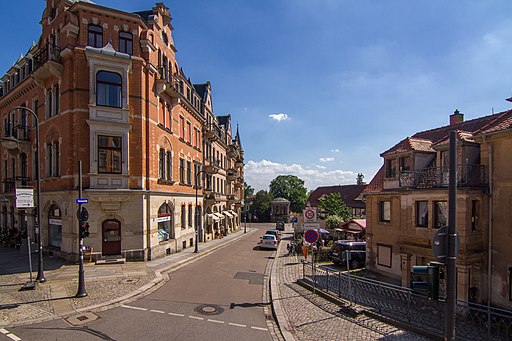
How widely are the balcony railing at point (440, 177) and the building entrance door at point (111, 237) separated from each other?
1748 cm

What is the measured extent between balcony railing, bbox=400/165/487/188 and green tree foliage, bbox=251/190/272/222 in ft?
214

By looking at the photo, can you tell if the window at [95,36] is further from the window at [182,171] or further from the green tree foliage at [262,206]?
the green tree foliage at [262,206]

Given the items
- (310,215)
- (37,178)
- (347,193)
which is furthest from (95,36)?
(347,193)

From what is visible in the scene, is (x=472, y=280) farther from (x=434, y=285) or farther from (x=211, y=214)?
(x=211, y=214)

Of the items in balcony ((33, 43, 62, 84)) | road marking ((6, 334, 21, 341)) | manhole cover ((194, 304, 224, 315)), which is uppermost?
balcony ((33, 43, 62, 84))

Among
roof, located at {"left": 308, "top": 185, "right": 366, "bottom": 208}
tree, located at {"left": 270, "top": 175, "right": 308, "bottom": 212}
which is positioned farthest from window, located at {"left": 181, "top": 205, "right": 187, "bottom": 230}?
tree, located at {"left": 270, "top": 175, "right": 308, "bottom": 212}

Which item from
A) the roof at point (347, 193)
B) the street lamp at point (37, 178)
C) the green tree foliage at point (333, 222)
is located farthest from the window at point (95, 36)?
the roof at point (347, 193)

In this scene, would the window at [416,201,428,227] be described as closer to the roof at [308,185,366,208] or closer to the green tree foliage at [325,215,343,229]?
the green tree foliage at [325,215,343,229]

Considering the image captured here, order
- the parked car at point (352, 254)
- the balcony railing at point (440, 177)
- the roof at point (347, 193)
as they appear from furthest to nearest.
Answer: the roof at point (347, 193)
the parked car at point (352, 254)
the balcony railing at point (440, 177)

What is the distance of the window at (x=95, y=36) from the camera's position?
1914 centimetres

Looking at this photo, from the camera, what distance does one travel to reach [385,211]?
17.8 meters

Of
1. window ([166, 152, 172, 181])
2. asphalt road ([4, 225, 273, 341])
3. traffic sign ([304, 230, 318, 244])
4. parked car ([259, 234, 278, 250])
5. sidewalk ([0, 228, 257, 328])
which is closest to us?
asphalt road ([4, 225, 273, 341])

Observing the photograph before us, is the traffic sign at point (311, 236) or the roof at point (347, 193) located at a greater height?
the traffic sign at point (311, 236)

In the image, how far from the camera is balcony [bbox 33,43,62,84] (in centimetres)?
1925
